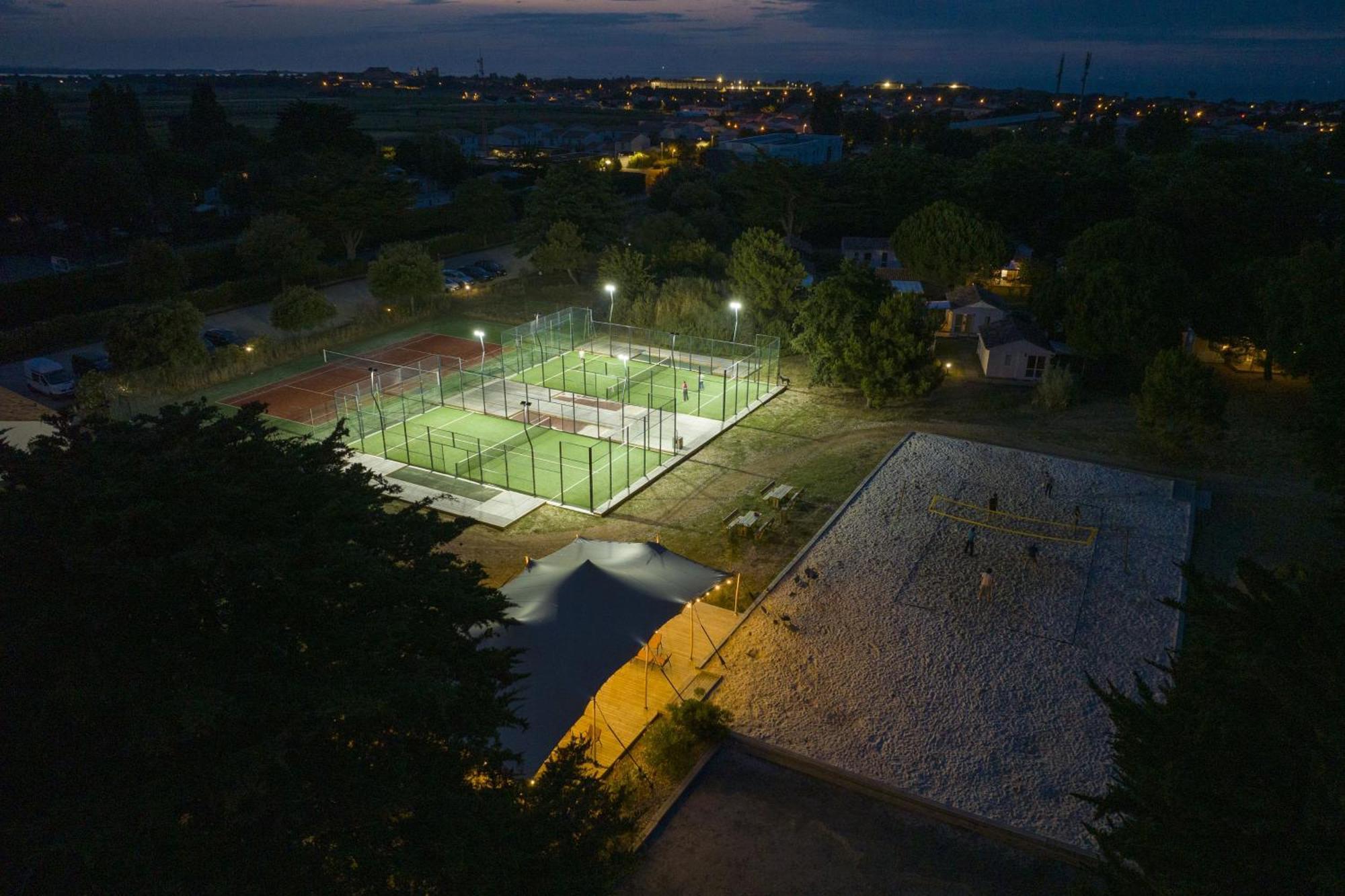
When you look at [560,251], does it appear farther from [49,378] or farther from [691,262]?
[49,378]

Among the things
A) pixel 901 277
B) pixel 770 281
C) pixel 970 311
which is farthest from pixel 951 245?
pixel 770 281

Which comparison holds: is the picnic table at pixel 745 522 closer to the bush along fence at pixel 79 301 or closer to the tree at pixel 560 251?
the bush along fence at pixel 79 301

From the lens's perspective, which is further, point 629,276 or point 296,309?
point 629,276

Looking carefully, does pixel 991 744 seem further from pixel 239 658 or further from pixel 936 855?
pixel 239 658

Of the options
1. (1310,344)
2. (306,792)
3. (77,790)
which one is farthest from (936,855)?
(1310,344)

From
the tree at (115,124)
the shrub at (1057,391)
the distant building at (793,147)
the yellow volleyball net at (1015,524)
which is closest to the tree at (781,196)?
the distant building at (793,147)

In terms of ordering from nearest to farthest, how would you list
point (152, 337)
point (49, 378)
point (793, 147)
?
point (152, 337) → point (49, 378) → point (793, 147)
